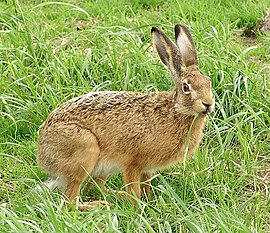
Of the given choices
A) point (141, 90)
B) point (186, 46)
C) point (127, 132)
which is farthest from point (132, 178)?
point (141, 90)

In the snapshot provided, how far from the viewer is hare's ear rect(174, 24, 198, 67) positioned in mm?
5598

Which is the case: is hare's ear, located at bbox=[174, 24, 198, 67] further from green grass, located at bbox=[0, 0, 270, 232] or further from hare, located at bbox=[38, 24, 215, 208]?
green grass, located at bbox=[0, 0, 270, 232]

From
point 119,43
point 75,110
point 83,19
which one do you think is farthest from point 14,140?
point 83,19

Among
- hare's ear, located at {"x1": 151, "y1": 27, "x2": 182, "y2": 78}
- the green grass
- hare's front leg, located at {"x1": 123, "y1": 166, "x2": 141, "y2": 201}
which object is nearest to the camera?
the green grass

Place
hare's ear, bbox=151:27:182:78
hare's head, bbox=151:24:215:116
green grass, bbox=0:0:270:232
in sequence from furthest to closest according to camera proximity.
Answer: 1. hare's ear, bbox=151:27:182:78
2. hare's head, bbox=151:24:215:116
3. green grass, bbox=0:0:270:232

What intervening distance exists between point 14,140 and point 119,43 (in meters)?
1.41

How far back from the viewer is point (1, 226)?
436 centimetres

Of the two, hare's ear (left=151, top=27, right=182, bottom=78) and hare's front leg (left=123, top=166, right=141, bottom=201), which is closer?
hare's front leg (left=123, top=166, right=141, bottom=201)

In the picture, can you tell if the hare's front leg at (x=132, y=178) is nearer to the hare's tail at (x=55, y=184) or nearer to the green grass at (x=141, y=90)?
the green grass at (x=141, y=90)

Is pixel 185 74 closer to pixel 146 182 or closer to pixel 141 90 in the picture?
pixel 146 182

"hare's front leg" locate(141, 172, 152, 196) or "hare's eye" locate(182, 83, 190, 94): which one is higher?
"hare's eye" locate(182, 83, 190, 94)

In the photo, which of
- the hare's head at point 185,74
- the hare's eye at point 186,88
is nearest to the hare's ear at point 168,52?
the hare's head at point 185,74

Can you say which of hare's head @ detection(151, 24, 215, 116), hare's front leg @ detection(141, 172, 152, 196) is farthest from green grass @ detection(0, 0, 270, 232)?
hare's head @ detection(151, 24, 215, 116)

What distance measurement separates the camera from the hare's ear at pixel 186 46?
18.4ft
